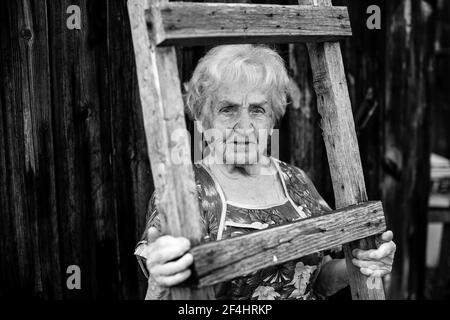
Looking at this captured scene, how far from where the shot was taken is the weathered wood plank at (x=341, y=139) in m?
1.47

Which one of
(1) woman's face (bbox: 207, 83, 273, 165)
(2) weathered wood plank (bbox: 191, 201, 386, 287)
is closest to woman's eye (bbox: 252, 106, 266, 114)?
(1) woman's face (bbox: 207, 83, 273, 165)

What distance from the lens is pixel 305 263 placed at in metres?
1.67

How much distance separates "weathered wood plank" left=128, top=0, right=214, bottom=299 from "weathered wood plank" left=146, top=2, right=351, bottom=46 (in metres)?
0.04

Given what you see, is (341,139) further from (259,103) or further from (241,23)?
(241,23)

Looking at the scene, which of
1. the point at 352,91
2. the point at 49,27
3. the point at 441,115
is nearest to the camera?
the point at 49,27

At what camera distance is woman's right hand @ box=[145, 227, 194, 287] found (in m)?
1.13

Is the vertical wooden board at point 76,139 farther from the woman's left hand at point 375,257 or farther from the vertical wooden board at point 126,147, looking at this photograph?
the woman's left hand at point 375,257

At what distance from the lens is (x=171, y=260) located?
115 centimetres

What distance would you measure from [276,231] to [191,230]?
236mm

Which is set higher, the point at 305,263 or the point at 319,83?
the point at 319,83

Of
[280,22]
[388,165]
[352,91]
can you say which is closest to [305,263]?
[280,22]

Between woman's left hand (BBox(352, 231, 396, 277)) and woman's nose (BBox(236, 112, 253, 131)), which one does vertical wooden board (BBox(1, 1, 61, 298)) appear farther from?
woman's left hand (BBox(352, 231, 396, 277))
